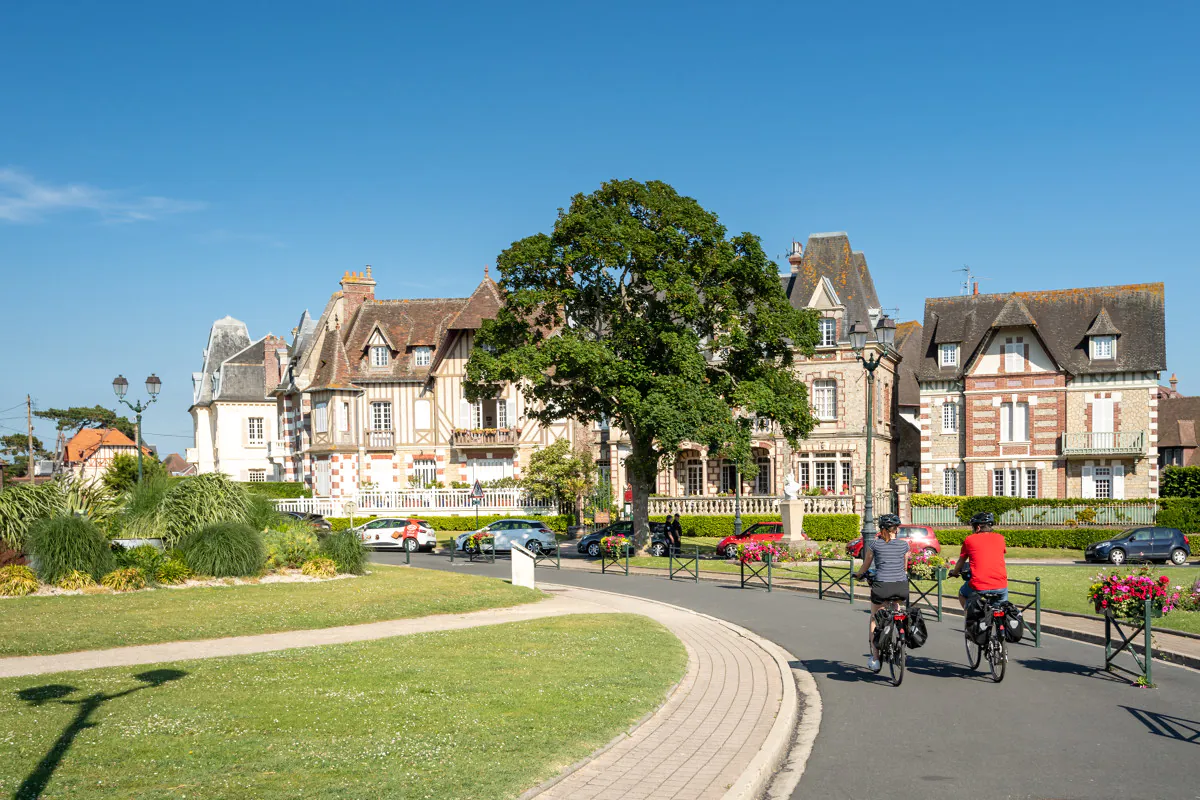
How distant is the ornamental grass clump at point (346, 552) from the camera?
2350cm

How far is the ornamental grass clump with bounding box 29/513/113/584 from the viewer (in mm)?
19156

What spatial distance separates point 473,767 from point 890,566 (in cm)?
557

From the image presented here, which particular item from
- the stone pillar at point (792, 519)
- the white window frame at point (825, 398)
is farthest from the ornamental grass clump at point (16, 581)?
the white window frame at point (825, 398)

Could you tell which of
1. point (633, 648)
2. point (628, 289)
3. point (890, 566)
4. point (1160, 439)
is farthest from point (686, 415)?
point (1160, 439)

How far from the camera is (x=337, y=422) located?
48.8 m

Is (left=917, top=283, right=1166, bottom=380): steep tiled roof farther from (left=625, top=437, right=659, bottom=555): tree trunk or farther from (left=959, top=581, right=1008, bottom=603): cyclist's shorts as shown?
(left=959, top=581, right=1008, bottom=603): cyclist's shorts

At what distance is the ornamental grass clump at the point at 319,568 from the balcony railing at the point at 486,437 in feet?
80.8

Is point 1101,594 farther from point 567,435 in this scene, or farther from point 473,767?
point 567,435

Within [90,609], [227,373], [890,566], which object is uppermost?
[227,373]

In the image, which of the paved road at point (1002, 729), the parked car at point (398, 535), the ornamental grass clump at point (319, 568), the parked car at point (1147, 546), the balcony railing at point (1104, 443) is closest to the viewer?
the paved road at point (1002, 729)

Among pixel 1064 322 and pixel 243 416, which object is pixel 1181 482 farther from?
pixel 243 416

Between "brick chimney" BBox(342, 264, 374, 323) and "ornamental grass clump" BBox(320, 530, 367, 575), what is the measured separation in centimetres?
2923

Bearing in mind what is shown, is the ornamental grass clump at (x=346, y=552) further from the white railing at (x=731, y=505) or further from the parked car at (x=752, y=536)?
the white railing at (x=731, y=505)

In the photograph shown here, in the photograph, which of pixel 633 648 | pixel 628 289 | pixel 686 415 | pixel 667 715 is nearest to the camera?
pixel 667 715
